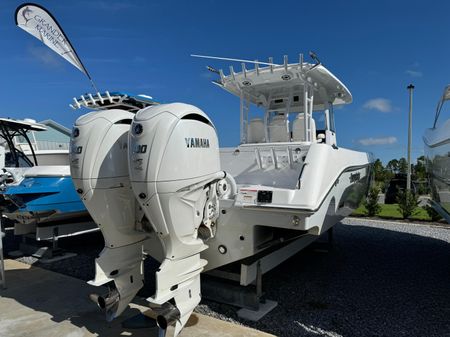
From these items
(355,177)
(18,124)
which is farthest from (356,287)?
(18,124)

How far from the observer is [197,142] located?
2678mm

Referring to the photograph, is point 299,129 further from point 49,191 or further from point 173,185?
point 49,191

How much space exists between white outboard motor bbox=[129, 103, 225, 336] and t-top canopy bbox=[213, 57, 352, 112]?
161cm

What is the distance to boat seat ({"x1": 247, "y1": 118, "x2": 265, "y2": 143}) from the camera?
4.68 meters

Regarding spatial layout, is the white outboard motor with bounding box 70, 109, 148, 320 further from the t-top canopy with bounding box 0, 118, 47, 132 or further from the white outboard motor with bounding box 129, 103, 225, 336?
the t-top canopy with bounding box 0, 118, 47, 132

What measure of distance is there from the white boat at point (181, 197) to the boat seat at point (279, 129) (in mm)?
708

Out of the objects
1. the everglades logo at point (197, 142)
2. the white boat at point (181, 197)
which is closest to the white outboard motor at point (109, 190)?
the white boat at point (181, 197)

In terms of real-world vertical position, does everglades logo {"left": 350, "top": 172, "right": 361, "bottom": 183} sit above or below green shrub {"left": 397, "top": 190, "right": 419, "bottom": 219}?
above

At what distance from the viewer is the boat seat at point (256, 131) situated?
184 inches

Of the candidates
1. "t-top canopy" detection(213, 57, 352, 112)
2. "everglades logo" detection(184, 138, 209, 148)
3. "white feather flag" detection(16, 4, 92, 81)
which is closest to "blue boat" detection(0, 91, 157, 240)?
"t-top canopy" detection(213, 57, 352, 112)

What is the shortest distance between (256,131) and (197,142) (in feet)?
7.05

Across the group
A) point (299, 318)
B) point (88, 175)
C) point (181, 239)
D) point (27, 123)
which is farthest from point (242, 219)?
point (27, 123)

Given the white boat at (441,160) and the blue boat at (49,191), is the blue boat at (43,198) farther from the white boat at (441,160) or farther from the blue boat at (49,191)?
the white boat at (441,160)

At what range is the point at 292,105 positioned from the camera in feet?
15.4
